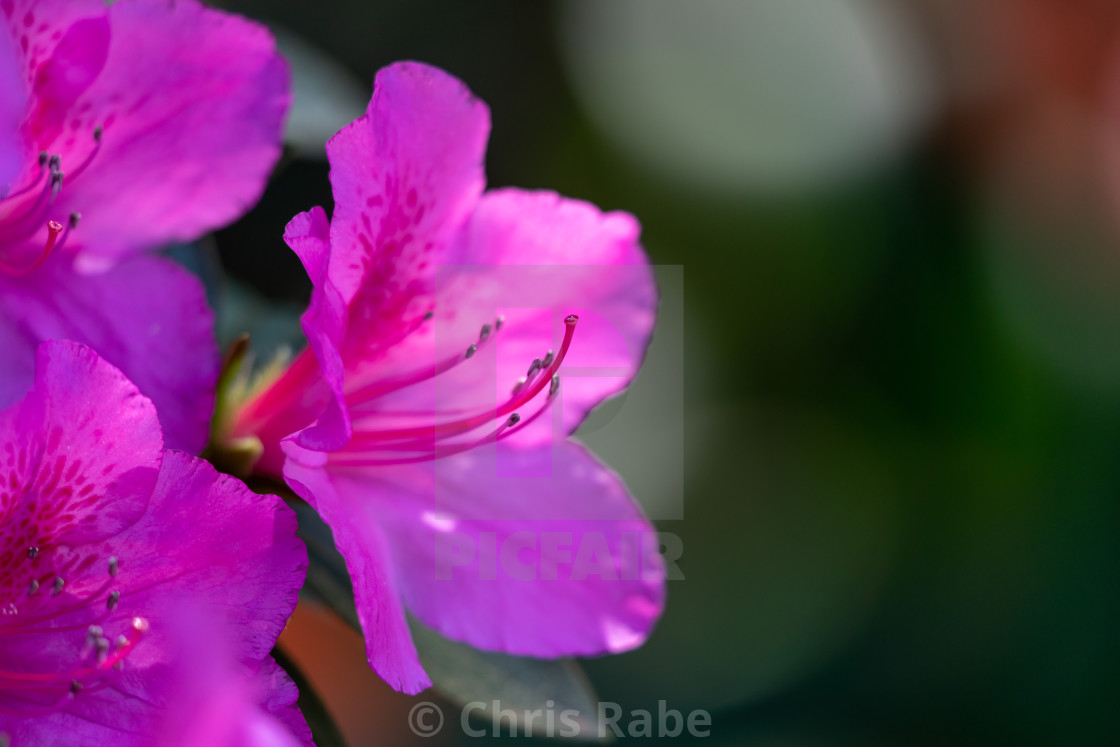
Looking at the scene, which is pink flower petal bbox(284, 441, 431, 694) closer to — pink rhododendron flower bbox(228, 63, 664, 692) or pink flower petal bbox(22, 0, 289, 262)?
pink rhododendron flower bbox(228, 63, 664, 692)

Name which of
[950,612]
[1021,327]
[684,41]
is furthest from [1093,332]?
[684,41]

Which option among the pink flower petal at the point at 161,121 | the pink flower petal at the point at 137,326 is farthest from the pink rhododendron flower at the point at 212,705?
the pink flower petal at the point at 161,121

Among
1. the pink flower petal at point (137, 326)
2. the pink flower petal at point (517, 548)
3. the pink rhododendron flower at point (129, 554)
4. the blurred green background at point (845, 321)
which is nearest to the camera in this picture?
the pink rhododendron flower at point (129, 554)

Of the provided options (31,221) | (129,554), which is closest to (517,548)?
(129,554)

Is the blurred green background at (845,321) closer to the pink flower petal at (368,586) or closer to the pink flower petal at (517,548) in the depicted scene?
the pink flower petal at (517,548)

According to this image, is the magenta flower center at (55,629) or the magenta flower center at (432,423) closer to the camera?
the magenta flower center at (55,629)

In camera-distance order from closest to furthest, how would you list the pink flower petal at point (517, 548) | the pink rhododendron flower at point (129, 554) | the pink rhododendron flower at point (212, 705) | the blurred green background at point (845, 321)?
1. the pink rhododendron flower at point (212, 705)
2. the pink rhododendron flower at point (129, 554)
3. the pink flower petal at point (517, 548)
4. the blurred green background at point (845, 321)

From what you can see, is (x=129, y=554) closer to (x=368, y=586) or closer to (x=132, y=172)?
(x=368, y=586)

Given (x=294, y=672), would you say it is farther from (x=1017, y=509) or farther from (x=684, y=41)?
(x=684, y=41)
